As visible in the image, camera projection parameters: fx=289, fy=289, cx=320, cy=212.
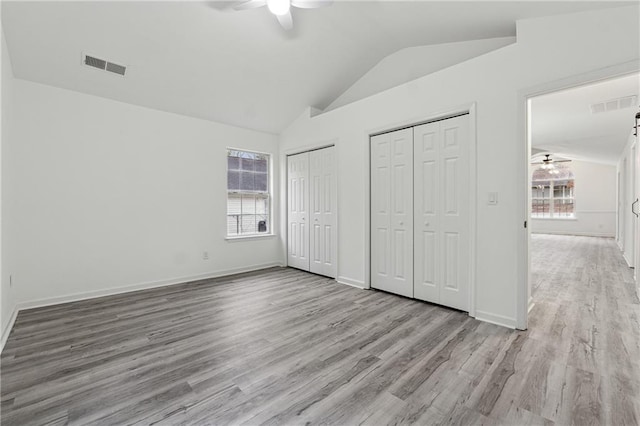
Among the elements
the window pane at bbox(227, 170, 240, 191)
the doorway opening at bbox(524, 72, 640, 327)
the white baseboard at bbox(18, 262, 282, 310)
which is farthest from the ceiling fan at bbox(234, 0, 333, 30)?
the white baseboard at bbox(18, 262, 282, 310)

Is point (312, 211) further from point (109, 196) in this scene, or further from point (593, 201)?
point (593, 201)

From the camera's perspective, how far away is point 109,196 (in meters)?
3.87

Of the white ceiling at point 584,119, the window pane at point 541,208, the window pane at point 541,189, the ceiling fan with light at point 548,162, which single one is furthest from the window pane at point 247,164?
the window pane at point 541,189

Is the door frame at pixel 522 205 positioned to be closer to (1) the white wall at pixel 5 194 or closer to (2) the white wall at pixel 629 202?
(2) the white wall at pixel 629 202

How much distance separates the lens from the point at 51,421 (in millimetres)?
1577

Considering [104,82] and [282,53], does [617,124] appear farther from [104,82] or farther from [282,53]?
[104,82]

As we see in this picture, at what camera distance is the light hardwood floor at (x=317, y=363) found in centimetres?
165

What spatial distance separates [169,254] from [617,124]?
24.6ft

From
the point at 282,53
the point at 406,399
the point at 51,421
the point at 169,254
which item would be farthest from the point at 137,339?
the point at 282,53

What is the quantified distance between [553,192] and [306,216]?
11.6m

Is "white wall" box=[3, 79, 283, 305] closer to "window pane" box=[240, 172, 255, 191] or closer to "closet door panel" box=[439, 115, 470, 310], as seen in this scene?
"window pane" box=[240, 172, 255, 191]

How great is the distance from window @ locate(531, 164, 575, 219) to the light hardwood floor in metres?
9.63

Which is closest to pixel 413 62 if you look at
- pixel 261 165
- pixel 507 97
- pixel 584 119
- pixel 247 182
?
pixel 507 97

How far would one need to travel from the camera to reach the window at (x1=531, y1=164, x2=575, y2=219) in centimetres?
1109
